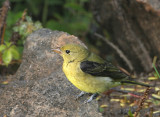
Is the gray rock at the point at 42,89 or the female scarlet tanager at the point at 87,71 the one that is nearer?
the gray rock at the point at 42,89

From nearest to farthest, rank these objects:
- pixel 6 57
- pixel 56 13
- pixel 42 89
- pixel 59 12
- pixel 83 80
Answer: pixel 83 80 → pixel 42 89 → pixel 6 57 → pixel 56 13 → pixel 59 12

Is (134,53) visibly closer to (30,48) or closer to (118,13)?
(118,13)

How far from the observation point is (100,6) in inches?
263

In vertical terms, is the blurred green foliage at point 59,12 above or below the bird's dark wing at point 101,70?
above

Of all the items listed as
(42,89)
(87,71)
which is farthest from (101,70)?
(42,89)

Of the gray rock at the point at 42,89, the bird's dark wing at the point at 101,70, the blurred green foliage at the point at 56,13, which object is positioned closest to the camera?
the gray rock at the point at 42,89

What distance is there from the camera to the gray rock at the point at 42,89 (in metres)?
3.32

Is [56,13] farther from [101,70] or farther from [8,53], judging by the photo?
[101,70]

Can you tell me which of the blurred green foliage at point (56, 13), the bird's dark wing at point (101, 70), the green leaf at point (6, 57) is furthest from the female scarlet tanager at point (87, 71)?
the blurred green foliage at point (56, 13)

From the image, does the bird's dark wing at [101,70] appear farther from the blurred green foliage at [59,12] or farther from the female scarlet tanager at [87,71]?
the blurred green foliage at [59,12]

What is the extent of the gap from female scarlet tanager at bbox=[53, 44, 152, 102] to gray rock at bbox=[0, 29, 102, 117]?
21 cm

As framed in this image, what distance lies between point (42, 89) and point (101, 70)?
75cm

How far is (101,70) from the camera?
3773 mm

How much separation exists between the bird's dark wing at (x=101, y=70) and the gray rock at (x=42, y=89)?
1.13 feet
